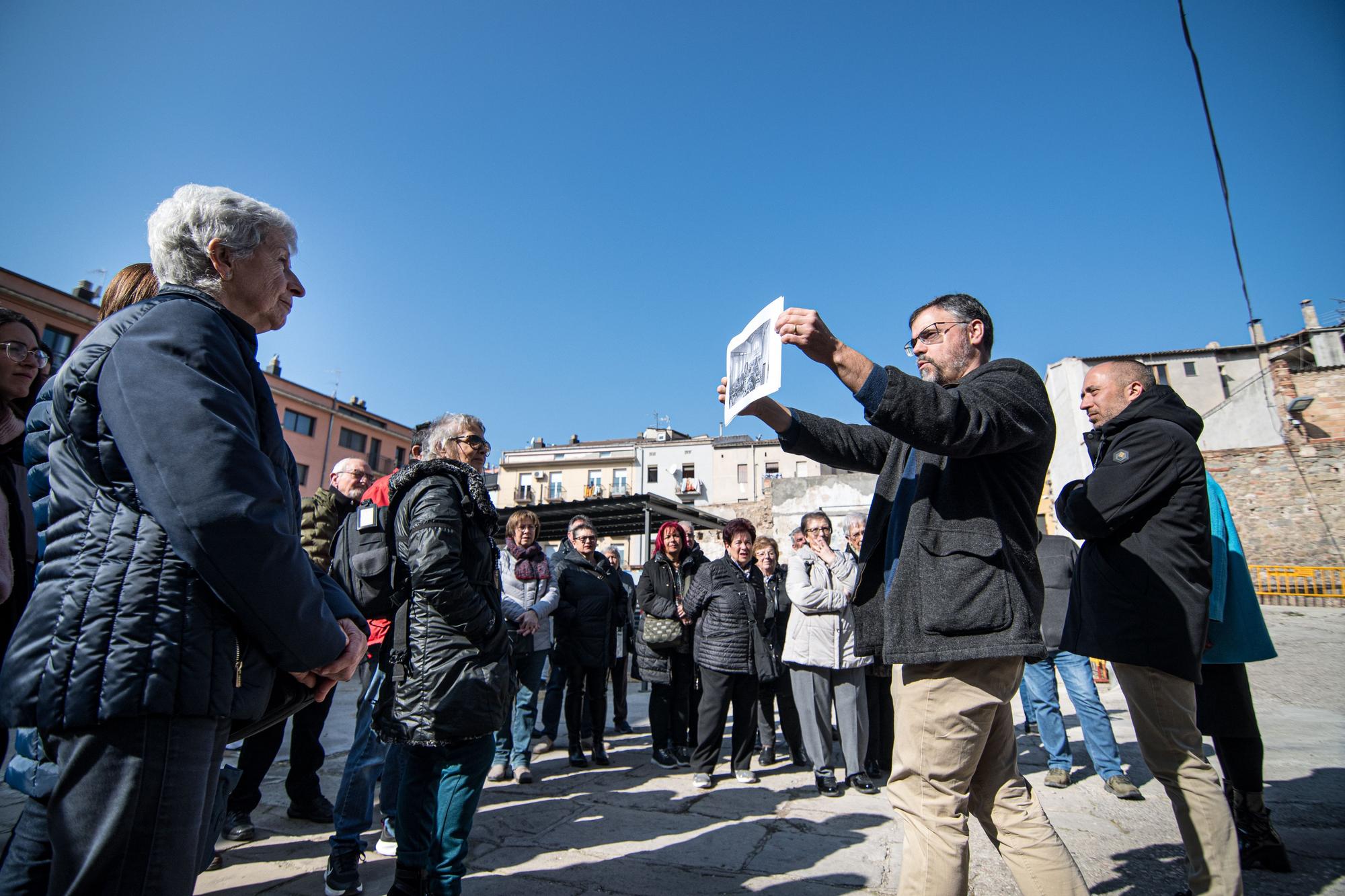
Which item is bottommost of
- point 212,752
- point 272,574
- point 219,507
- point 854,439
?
point 212,752

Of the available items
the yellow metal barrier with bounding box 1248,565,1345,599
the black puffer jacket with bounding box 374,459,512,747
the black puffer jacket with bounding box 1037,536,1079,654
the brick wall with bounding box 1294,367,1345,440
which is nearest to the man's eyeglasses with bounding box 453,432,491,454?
the black puffer jacket with bounding box 374,459,512,747

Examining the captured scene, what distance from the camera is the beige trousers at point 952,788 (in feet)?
6.31

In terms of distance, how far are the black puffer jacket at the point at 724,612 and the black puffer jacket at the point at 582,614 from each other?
2.53ft

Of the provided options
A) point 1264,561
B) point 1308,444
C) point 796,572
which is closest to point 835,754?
point 796,572

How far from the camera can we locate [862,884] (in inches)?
115

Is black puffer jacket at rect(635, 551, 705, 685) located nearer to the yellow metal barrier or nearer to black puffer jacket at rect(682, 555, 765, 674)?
black puffer jacket at rect(682, 555, 765, 674)

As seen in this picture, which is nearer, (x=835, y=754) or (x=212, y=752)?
(x=212, y=752)

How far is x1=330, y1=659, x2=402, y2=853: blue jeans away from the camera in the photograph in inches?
115

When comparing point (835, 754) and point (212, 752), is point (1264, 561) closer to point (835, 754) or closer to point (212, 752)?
point (835, 754)

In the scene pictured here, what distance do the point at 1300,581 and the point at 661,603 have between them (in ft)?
83.6

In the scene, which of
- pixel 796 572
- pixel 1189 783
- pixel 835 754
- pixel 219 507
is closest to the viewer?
pixel 219 507

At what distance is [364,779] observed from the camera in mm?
3094

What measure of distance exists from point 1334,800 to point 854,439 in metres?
3.77

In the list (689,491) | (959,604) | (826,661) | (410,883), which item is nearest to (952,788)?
(959,604)
